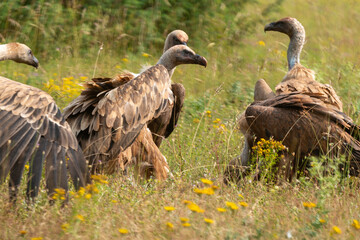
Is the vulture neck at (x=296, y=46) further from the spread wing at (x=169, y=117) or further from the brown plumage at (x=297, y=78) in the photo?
the spread wing at (x=169, y=117)

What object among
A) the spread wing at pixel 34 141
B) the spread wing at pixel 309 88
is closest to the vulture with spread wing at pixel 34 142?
the spread wing at pixel 34 141

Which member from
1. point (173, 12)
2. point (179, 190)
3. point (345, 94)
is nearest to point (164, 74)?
point (179, 190)

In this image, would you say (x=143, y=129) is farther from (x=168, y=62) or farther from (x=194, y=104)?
(x=194, y=104)

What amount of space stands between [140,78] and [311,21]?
9.90m

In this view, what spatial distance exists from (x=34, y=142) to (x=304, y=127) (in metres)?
2.34

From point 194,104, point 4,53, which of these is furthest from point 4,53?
point 194,104

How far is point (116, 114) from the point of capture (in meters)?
5.17

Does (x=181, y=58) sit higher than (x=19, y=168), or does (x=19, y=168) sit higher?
(x=181, y=58)

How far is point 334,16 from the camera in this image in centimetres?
1457

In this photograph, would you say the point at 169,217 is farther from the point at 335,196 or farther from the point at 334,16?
the point at 334,16

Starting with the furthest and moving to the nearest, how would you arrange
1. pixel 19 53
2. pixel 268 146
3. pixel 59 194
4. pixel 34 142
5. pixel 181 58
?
pixel 19 53 < pixel 181 58 < pixel 268 146 < pixel 34 142 < pixel 59 194

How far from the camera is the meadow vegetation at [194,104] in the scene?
3.43 meters

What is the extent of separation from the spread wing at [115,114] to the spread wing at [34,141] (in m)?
0.59

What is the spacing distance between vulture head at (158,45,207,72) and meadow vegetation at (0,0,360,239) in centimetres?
47
